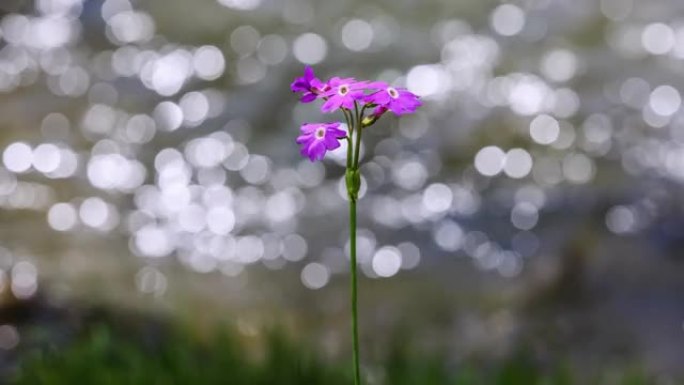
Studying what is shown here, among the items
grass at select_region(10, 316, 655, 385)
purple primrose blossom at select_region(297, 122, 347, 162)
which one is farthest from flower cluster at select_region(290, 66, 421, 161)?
grass at select_region(10, 316, 655, 385)

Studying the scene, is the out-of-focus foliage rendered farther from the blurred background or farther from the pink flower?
the pink flower

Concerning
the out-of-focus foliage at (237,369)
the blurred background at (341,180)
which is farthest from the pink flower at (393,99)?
the blurred background at (341,180)

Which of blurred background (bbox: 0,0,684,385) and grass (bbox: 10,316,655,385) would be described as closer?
grass (bbox: 10,316,655,385)

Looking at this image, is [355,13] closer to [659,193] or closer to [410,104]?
[659,193]

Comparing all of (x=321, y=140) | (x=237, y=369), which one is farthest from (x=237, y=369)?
(x=321, y=140)

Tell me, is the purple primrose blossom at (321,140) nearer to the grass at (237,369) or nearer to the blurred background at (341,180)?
the grass at (237,369)

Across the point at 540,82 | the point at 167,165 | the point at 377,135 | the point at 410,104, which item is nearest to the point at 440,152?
the point at 377,135
